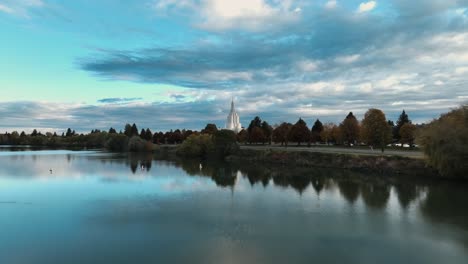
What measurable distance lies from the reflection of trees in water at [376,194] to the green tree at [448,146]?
5252mm

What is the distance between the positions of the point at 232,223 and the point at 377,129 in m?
43.0

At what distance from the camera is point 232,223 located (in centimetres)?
1875

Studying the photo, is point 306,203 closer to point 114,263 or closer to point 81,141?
point 114,263

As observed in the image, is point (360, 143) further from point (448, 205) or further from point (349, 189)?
point (448, 205)

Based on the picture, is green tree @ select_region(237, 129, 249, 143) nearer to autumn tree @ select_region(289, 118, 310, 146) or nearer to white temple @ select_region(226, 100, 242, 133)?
autumn tree @ select_region(289, 118, 310, 146)

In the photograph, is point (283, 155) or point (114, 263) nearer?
point (114, 263)

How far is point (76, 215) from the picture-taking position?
68.1 feet

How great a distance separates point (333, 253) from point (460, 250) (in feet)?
17.5

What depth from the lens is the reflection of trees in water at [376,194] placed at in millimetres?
25198

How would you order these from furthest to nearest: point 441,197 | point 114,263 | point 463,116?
1. point 463,116
2. point 441,197
3. point 114,263

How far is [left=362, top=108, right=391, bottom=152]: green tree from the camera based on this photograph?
182ft

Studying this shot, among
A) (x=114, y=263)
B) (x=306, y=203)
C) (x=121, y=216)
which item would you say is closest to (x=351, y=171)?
(x=306, y=203)

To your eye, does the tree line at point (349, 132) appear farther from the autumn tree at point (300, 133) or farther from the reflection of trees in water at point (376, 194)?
the reflection of trees in water at point (376, 194)

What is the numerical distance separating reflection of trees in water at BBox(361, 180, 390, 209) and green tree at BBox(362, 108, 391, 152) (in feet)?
71.2
